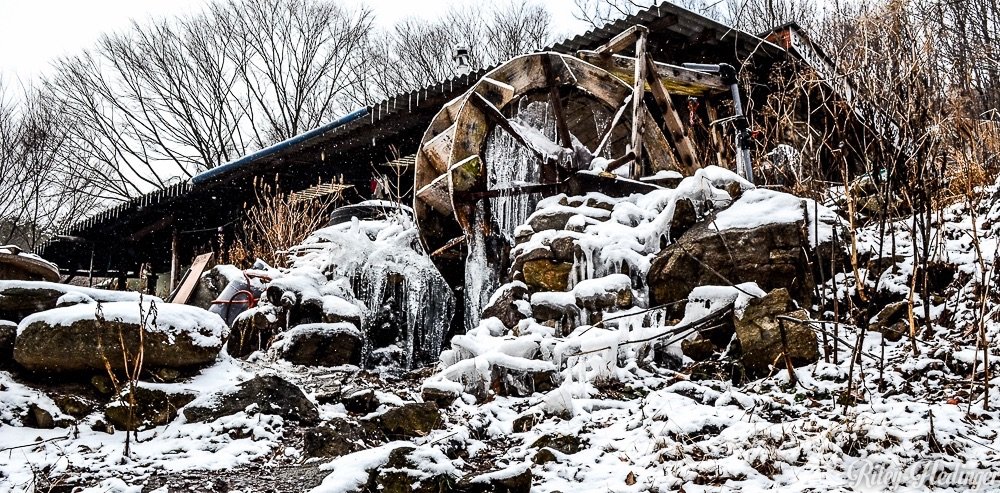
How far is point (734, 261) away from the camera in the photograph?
5.21 metres

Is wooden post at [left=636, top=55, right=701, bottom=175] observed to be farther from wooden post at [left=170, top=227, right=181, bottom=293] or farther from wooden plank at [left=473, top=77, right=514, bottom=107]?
wooden post at [left=170, top=227, right=181, bottom=293]

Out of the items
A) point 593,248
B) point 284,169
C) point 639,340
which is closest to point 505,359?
point 639,340

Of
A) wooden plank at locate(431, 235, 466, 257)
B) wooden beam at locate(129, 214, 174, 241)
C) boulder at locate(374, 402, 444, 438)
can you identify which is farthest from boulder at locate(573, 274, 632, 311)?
wooden beam at locate(129, 214, 174, 241)

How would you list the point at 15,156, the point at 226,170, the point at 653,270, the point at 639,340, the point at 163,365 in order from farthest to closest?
the point at 15,156 → the point at 226,170 → the point at 653,270 → the point at 163,365 → the point at 639,340

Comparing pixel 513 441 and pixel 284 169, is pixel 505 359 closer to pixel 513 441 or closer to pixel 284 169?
pixel 513 441

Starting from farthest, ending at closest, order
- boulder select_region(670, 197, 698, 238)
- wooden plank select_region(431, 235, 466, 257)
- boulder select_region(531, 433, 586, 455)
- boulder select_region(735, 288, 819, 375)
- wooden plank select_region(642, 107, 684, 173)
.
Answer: wooden plank select_region(642, 107, 684, 173) < wooden plank select_region(431, 235, 466, 257) < boulder select_region(670, 197, 698, 238) < boulder select_region(735, 288, 819, 375) < boulder select_region(531, 433, 586, 455)

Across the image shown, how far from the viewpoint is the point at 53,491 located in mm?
3258

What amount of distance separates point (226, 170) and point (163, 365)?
7.34 m

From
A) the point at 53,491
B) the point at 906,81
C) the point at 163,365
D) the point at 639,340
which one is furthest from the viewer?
the point at 163,365

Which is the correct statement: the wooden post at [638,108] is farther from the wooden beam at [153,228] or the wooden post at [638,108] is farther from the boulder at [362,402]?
the wooden beam at [153,228]

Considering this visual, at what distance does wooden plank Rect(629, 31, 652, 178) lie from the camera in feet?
25.3

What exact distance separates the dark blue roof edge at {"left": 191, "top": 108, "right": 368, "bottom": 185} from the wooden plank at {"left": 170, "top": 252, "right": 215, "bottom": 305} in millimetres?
1458

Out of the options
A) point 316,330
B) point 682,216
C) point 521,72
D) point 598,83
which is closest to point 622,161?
point 598,83

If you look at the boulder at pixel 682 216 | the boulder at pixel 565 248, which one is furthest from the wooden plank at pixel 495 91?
the boulder at pixel 682 216
